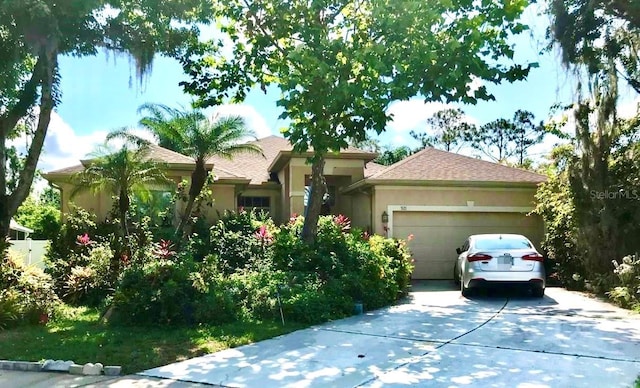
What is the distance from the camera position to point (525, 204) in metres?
17.3

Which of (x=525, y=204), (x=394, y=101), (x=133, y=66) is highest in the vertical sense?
(x=133, y=66)

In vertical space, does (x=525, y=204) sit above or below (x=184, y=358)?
above

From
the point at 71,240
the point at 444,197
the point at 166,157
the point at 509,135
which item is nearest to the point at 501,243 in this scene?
the point at 444,197

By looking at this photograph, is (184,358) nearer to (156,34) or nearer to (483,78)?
(483,78)

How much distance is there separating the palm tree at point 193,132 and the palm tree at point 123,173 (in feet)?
2.57

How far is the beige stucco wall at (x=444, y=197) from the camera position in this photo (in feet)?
54.6

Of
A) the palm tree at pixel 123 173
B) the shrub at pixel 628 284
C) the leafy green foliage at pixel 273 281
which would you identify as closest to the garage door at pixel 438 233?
the leafy green foliage at pixel 273 281

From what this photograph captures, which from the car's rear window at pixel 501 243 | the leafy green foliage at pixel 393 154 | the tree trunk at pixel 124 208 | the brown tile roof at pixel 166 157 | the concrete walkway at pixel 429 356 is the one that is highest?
the leafy green foliage at pixel 393 154

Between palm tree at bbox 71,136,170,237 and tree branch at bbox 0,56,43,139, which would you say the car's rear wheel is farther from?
tree branch at bbox 0,56,43,139

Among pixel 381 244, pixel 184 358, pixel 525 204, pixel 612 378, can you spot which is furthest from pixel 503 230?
pixel 184 358

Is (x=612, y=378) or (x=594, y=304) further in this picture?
(x=594, y=304)

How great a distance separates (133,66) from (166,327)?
6.38 m

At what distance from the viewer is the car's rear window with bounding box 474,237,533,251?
1196 centimetres

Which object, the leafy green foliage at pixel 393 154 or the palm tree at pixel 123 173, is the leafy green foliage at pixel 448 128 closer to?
the leafy green foliage at pixel 393 154
